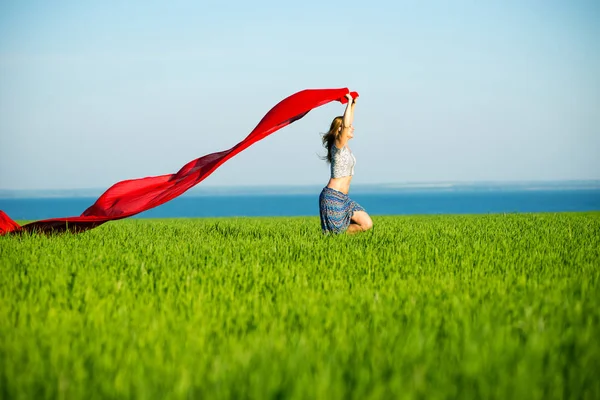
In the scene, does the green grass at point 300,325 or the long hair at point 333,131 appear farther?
the long hair at point 333,131

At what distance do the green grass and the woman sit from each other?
7.03ft

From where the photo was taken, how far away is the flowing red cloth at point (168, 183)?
9.60 m

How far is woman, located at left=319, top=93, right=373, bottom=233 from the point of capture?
9047 mm

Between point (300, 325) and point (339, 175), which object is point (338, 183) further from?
point (300, 325)

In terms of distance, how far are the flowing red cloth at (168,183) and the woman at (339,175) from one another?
624 mm

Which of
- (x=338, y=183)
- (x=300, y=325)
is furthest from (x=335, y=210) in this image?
(x=300, y=325)

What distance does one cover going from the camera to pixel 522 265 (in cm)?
641

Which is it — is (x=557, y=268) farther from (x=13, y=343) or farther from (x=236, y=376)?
(x=13, y=343)

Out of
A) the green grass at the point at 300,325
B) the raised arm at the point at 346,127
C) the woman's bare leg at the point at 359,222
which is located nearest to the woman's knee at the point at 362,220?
the woman's bare leg at the point at 359,222

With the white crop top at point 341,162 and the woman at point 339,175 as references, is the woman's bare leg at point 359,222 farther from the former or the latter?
the white crop top at point 341,162

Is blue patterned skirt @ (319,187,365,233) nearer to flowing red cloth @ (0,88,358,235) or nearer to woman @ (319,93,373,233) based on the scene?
woman @ (319,93,373,233)

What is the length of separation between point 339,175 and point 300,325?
5.45 meters

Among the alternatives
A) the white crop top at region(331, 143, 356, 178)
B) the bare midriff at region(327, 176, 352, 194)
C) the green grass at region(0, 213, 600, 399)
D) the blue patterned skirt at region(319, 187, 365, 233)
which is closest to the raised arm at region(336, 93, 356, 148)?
the white crop top at region(331, 143, 356, 178)

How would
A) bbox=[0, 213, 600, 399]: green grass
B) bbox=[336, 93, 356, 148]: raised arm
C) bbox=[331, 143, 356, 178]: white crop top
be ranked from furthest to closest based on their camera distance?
bbox=[331, 143, 356, 178]: white crop top, bbox=[336, 93, 356, 148]: raised arm, bbox=[0, 213, 600, 399]: green grass
